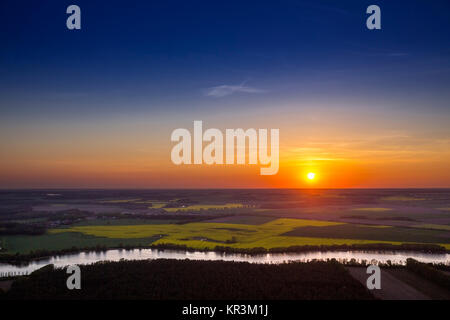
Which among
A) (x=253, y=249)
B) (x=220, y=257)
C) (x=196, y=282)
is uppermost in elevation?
(x=196, y=282)

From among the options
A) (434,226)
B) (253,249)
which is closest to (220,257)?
(253,249)

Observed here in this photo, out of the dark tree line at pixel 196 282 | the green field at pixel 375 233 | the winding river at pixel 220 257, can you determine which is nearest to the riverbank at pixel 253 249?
the winding river at pixel 220 257

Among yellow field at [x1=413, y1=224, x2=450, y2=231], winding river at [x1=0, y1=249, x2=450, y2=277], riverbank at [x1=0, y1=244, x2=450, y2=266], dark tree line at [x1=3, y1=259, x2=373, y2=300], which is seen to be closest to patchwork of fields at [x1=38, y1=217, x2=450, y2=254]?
riverbank at [x1=0, y1=244, x2=450, y2=266]

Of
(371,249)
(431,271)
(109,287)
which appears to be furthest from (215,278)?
(371,249)

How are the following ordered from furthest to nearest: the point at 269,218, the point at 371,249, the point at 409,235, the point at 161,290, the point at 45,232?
the point at 269,218 < the point at 45,232 < the point at 409,235 < the point at 371,249 < the point at 161,290

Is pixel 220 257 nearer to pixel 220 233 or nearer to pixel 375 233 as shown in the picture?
pixel 220 233

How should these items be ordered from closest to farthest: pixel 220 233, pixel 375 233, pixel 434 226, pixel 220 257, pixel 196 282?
pixel 196 282
pixel 220 257
pixel 375 233
pixel 220 233
pixel 434 226

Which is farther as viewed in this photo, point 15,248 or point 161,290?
point 15,248

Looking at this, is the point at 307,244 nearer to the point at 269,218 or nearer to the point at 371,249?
the point at 371,249

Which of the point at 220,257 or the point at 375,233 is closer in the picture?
the point at 220,257
